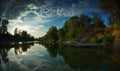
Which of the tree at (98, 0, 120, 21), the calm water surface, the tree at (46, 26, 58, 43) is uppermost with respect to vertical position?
the tree at (98, 0, 120, 21)

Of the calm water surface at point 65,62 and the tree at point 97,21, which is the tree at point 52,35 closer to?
the tree at point 97,21

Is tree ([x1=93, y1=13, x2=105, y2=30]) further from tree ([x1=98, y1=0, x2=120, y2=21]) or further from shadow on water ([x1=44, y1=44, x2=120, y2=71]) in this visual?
shadow on water ([x1=44, y1=44, x2=120, y2=71])

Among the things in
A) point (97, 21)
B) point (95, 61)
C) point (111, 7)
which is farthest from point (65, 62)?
point (97, 21)

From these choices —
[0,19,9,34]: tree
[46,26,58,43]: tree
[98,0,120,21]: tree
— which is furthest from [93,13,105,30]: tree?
[0,19,9,34]: tree

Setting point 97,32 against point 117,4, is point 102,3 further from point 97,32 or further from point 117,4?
point 97,32

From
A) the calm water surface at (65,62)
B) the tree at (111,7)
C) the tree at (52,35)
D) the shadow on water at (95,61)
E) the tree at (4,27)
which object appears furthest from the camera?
the tree at (52,35)

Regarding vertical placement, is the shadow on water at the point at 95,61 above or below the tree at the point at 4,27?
below

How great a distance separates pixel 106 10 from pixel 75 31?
51760 mm

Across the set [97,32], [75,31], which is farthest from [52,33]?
[97,32]

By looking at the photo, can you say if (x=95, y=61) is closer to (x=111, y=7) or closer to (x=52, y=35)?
(x=111, y=7)

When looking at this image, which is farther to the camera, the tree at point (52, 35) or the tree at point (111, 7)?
→ the tree at point (52, 35)

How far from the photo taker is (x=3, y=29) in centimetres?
13050

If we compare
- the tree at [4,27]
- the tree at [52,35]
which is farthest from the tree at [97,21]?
Result: the tree at [4,27]

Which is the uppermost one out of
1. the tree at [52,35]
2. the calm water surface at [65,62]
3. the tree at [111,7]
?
the tree at [111,7]
